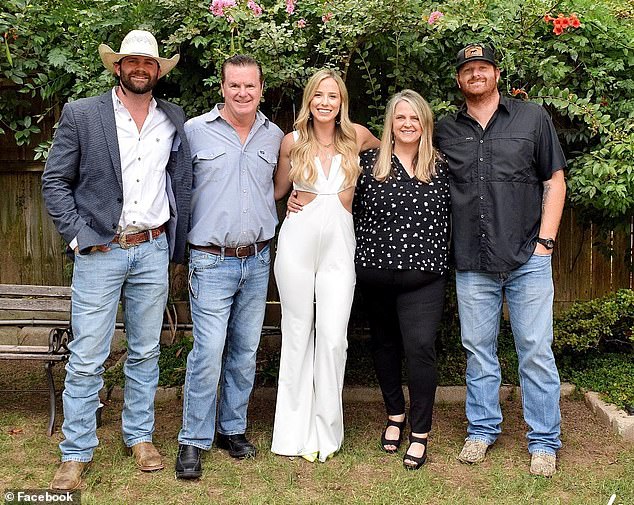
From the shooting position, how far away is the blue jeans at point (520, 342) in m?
3.97

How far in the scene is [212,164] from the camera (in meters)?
3.88

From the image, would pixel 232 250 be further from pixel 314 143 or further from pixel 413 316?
pixel 413 316

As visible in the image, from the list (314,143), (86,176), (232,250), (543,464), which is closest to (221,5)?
(314,143)

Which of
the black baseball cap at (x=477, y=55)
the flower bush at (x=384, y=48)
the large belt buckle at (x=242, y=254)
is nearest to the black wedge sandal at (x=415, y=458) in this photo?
the large belt buckle at (x=242, y=254)

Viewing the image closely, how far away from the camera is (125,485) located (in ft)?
12.5

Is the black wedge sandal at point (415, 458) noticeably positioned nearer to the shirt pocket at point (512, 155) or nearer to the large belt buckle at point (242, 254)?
the large belt buckle at point (242, 254)

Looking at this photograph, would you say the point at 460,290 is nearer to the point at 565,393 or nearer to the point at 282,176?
the point at 282,176

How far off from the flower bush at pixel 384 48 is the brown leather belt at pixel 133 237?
1.15 m

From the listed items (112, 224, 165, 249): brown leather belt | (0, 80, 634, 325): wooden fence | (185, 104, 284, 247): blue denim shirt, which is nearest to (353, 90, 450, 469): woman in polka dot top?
(185, 104, 284, 247): blue denim shirt

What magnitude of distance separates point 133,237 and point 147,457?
1223mm

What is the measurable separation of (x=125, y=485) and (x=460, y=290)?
6.83ft

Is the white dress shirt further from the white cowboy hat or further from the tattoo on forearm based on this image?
the tattoo on forearm

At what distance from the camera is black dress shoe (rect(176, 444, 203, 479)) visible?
3902 millimetres

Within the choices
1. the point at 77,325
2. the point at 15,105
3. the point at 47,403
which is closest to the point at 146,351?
the point at 77,325
